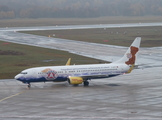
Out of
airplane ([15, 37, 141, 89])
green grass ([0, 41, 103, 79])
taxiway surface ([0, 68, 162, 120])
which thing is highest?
green grass ([0, 41, 103, 79])

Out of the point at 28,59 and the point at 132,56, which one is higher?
the point at 132,56

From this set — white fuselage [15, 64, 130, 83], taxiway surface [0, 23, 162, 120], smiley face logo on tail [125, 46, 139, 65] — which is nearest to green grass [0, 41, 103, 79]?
white fuselage [15, 64, 130, 83]

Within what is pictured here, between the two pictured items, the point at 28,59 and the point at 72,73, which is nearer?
the point at 72,73

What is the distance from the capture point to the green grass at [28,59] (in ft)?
252

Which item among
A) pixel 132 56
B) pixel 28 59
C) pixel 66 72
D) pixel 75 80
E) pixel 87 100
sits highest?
pixel 132 56

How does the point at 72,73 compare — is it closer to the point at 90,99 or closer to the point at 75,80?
the point at 75,80

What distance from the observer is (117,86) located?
60500 millimetres

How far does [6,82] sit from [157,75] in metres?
29.1

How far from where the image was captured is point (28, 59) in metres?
90.9

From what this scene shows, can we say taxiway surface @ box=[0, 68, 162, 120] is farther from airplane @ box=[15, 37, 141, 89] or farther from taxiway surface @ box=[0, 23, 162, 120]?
airplane @ box=[15, 37, 141, 89]

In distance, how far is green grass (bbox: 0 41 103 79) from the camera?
252 feet

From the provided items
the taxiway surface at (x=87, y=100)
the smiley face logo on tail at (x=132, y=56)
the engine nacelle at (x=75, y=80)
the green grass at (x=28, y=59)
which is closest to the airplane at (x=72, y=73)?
the engine nacelle at (x=75, y=80)

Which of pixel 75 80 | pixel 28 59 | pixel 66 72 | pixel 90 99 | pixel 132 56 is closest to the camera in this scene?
pixel 90 99

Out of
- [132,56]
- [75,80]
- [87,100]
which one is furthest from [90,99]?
[132,56]
